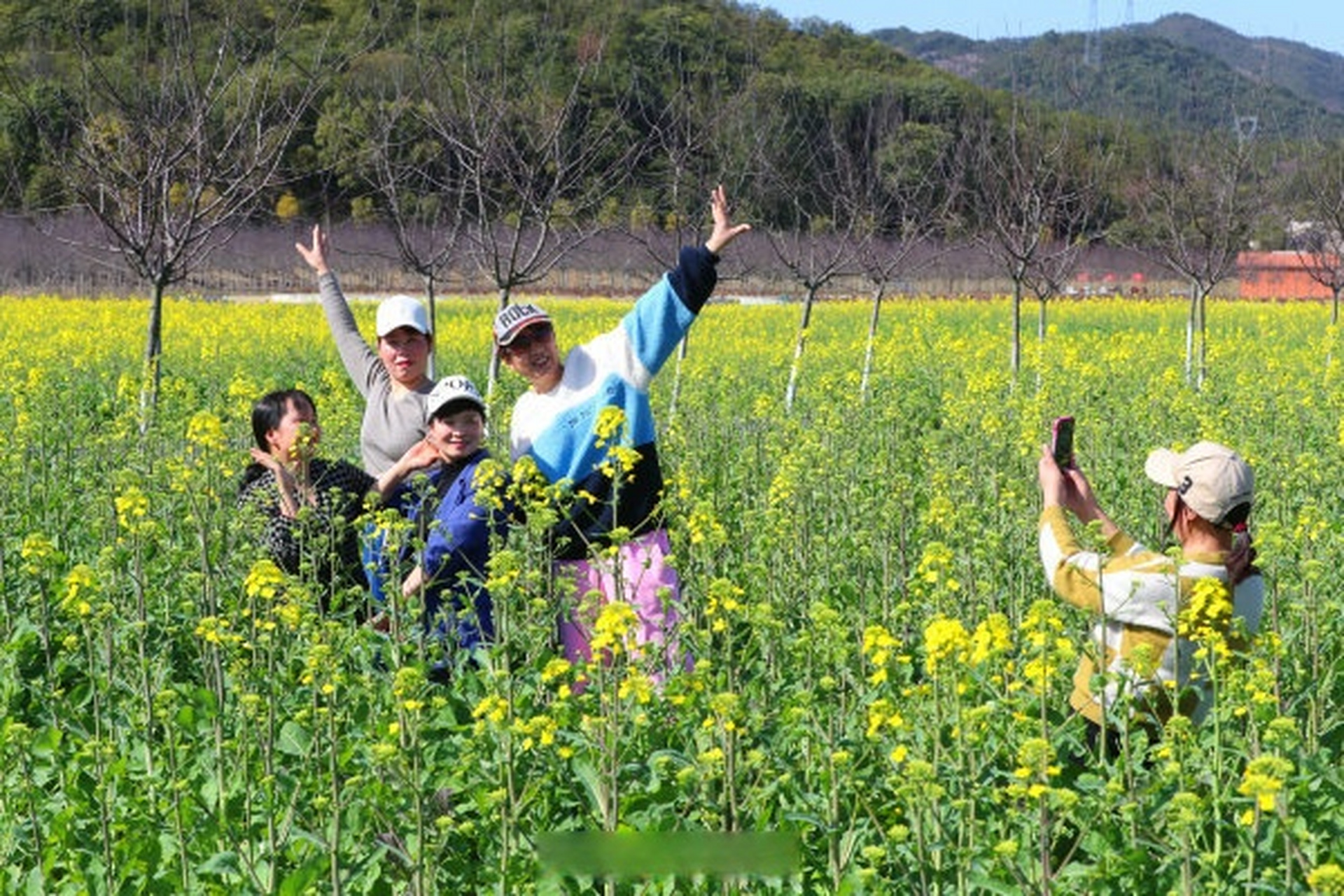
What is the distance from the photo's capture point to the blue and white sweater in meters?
4.65

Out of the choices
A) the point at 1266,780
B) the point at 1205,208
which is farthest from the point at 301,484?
the point at 1205,208

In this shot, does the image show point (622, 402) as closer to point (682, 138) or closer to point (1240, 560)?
point (1240, 560)

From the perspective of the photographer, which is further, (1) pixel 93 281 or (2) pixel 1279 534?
(1) pixel 93 281

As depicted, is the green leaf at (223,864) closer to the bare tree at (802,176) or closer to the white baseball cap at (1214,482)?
the white baseball cap at (1214,482)

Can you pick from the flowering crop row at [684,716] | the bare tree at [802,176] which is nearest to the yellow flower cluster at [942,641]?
the flowering crop row at [684,716]

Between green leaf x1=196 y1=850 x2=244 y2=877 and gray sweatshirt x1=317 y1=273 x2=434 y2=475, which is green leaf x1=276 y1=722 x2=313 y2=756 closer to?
green leaf x1=196 y1=850 x2=244 y2=877

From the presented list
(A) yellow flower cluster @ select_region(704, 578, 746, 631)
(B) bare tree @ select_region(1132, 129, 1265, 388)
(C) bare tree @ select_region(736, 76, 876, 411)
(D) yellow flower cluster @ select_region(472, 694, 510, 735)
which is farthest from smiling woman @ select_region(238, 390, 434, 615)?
(B) bare tree @ select_region(1132, 129, 1265, 388)

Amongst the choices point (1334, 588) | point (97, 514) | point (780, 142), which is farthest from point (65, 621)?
point (780, 142)

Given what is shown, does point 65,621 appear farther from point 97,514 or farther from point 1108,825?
point 1108,825

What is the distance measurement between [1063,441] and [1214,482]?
1.73 feet

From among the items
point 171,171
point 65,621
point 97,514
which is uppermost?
point 171,171

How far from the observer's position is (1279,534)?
405cm

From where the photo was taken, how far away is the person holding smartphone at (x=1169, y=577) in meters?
3.71

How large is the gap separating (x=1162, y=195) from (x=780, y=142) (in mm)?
4687
